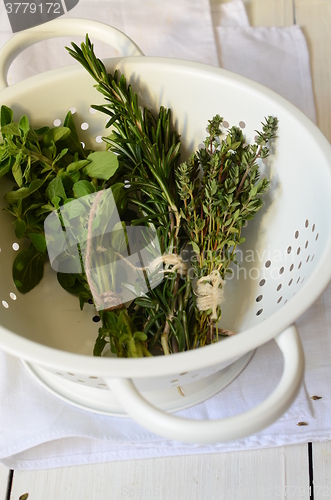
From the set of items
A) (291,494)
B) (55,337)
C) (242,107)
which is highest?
(242,107)

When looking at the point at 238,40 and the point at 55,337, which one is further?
the point at 238,40

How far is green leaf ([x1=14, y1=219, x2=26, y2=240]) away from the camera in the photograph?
581 mm

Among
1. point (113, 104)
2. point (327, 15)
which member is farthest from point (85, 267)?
point (327, 15)

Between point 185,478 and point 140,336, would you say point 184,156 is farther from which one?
point 185,478

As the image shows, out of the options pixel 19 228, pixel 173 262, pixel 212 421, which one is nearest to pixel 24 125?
pixel 19 228

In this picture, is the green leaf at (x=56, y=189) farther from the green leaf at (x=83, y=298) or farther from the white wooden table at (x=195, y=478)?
the white wooden table at (x=195, y=478)

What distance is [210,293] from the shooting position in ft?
1.73

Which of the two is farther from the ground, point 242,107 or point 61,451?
point 242,107

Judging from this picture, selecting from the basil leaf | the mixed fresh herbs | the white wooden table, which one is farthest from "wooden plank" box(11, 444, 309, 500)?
the basil leaf

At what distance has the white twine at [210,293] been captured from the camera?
0.53 m

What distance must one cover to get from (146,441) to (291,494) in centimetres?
19

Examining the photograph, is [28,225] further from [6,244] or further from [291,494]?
[291,494]

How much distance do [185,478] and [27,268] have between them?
13.1 inches

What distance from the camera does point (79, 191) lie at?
22.0 inches
